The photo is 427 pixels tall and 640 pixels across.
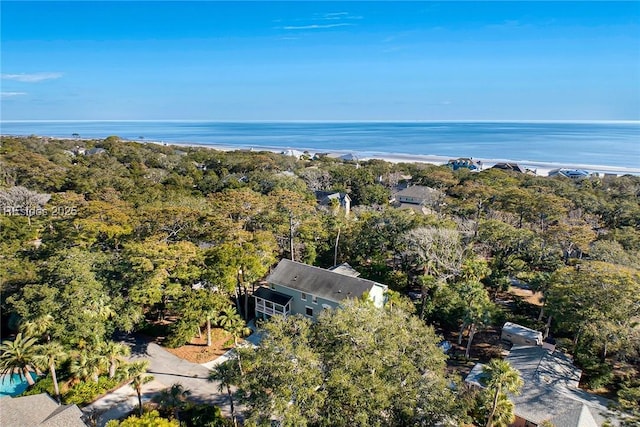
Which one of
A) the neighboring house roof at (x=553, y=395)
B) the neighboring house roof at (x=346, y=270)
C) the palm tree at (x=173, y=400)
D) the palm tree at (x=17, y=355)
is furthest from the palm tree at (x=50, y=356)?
the neighboring house roof at (x=553, y=395)

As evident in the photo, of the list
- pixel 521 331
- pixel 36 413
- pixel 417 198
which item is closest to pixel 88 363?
pixel 36 413

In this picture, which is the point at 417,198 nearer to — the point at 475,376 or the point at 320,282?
the point at 320,282

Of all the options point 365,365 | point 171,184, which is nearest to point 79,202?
point 171,184

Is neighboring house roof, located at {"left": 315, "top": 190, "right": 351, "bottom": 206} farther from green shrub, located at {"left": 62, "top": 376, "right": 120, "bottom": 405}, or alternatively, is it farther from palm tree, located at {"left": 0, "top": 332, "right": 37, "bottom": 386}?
palm tree, located at {"left": 0, "top": 332, "right": 37, "bottom": 386}

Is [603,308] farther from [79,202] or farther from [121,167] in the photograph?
[121,167]

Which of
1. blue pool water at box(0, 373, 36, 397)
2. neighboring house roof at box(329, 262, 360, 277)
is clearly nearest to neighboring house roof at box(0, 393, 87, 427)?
blue pool water at box(0, 373, 36, 397)

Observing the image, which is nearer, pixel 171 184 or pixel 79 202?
pixel 79 202

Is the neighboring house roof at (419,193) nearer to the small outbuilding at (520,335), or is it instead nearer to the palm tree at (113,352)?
the small outbuilding at (520,335)
